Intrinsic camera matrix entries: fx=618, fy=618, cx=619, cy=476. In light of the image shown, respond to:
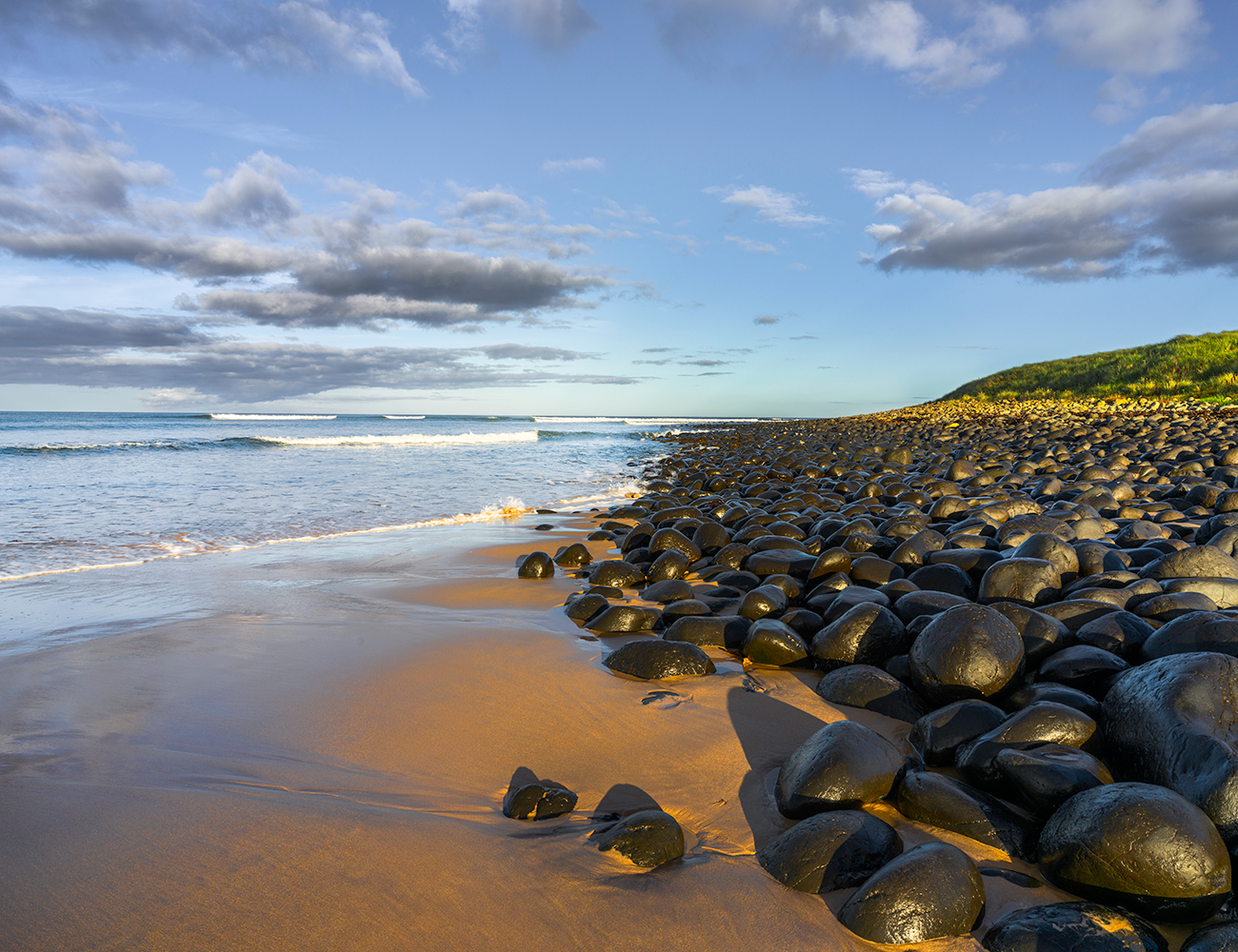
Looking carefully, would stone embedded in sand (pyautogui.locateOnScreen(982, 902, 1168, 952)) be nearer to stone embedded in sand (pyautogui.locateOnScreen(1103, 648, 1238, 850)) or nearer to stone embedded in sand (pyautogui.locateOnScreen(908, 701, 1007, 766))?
stone embedded in sand (pyautogui.locateOnScreen(1103, 648, 1238, 850))

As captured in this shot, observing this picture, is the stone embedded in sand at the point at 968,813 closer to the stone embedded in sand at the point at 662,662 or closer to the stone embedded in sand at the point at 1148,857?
the stone embedded in sand at the point at 1148,857

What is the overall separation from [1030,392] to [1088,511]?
37.5 meters

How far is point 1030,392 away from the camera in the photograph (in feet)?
119

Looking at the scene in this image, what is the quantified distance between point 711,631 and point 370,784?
1.97 metres

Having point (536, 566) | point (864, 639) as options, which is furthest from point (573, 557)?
point (864, 639)

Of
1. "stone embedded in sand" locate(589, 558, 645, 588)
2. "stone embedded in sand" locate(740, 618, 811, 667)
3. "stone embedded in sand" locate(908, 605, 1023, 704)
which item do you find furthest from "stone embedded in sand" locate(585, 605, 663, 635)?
"stone embedded in sand" locate(908, 605, 1023, 704)

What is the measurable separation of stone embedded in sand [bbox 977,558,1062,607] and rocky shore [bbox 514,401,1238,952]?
1cm

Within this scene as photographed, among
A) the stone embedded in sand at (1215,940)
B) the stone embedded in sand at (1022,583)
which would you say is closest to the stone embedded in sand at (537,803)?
the stone embedded in sand at (1215,940)

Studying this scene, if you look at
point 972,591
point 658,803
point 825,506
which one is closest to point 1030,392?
point 825,506

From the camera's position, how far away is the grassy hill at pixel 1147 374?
23.6 metres

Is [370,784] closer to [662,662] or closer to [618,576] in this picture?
[662,662]

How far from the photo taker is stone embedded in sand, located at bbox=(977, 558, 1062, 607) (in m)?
3.28

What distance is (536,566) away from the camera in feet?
18.1

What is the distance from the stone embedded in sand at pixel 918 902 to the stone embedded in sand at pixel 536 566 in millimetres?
4123
